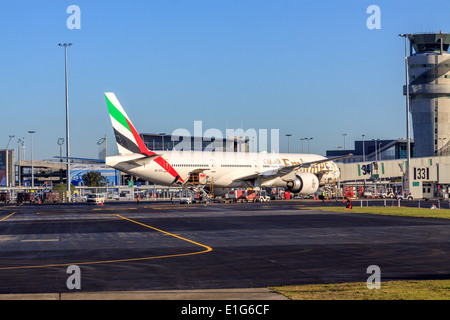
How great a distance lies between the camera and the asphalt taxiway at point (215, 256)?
15.5 metres

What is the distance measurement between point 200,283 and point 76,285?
9.45 feet

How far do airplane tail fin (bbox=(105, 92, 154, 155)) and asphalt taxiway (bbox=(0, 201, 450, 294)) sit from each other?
34.8 meters

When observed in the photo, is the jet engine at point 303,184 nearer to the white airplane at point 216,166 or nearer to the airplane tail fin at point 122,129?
the white airplane at point 216,166

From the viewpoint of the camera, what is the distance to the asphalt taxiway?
15523mm

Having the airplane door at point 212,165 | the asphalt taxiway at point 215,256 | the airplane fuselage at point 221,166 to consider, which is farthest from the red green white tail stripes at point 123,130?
the asphalt taxiway at point 215,256

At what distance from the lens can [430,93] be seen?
163 meters

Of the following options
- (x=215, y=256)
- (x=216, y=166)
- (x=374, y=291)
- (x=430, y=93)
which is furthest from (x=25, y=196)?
(x=430, y=93)

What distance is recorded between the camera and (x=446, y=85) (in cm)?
16362

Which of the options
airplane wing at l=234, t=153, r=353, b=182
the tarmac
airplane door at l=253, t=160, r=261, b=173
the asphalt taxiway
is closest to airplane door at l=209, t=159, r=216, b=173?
airplane wing at l=234, t=153, r=353, b=182

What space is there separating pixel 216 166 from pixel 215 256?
189ft

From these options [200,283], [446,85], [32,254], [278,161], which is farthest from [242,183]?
[446,85]
